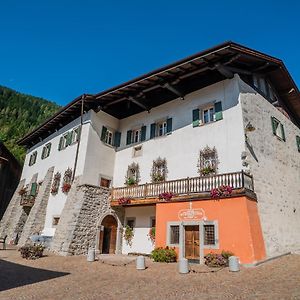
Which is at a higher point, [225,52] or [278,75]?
[278,75]

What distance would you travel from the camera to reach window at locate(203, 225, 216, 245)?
38.1 ft

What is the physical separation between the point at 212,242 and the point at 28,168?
20175 mm

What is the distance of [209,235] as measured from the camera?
11.8m

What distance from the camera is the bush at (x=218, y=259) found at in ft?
33.8

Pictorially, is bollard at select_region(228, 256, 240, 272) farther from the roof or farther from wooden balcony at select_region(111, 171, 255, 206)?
the roof

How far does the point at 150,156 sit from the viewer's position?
16938mm

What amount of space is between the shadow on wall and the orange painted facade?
5570mm

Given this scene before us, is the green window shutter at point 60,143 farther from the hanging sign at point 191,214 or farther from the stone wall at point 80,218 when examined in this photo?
the hanging sign at point 191,214

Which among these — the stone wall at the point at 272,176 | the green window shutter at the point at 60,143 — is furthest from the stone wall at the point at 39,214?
the stone wall at the point at 272,176

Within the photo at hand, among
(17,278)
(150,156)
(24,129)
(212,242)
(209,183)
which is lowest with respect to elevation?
(17,278)

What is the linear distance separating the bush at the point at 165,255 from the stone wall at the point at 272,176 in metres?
4.19

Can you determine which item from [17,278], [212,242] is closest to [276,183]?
[212,242]

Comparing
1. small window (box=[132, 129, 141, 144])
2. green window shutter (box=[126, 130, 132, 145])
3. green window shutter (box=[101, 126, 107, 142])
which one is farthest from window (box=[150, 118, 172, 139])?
green window shutter (box=[101, 126, 107, 142])

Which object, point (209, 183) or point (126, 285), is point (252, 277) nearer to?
point (126, 285)
